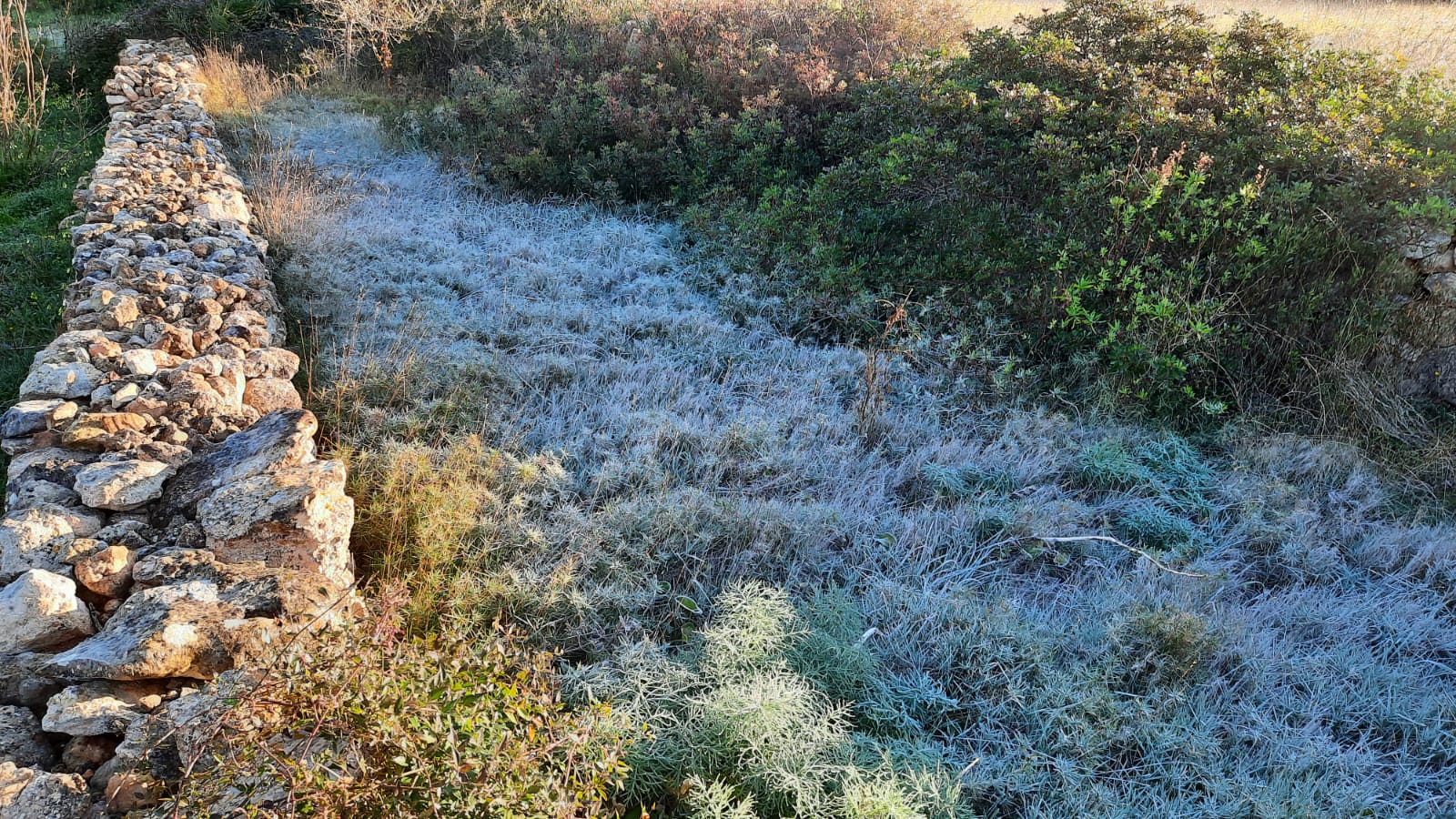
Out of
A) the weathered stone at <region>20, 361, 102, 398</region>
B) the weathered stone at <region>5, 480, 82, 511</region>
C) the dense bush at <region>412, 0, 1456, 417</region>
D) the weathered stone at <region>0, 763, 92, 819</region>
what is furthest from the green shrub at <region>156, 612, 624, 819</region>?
the dense bush at <region>412, 0, 1456, 417</region>

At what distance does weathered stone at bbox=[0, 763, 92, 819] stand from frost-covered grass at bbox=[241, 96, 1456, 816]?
3.17 ft

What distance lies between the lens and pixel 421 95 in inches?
370

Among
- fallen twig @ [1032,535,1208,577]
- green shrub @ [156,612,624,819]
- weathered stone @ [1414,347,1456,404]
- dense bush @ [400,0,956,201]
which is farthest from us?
dense bush @ [400,0,956,201]

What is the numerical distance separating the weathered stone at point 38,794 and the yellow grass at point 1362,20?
6988 mm

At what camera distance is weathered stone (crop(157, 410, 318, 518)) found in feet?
9.46

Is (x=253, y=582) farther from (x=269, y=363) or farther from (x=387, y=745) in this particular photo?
(x=269, y=363)

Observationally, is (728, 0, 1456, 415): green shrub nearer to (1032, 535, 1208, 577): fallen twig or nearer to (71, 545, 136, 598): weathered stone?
(1032, 535, 1208, 577): fallen twig

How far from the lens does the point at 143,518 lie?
2832mm

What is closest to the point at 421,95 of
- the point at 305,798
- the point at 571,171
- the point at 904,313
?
the point at 571,171

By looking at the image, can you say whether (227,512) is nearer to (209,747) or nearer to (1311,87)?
(209,747)

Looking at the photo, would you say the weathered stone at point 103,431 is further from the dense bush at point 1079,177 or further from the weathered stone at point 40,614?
the dense bush at point 1079,177

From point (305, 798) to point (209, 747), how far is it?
13.2 inches

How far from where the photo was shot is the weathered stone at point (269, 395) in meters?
3.58

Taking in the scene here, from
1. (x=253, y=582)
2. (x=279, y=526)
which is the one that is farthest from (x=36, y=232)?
(x=253, y=582)
